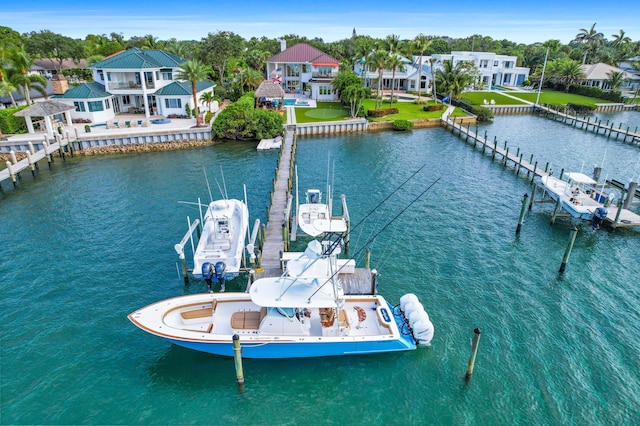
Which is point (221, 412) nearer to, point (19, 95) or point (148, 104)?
point (148, 104)

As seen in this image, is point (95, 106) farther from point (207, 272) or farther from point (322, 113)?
point (207, 272)

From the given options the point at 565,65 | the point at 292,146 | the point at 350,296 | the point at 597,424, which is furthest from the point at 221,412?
the point at 565,65

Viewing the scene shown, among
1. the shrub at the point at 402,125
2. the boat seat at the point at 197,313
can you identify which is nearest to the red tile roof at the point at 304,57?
the shrub at the point at 402,125

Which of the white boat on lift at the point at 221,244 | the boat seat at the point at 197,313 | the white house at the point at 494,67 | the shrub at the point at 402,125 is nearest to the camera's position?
the boat seat at the point at 197,313

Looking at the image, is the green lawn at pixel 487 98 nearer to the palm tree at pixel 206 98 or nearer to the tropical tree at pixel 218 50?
the tropical tree at pixel 218 50

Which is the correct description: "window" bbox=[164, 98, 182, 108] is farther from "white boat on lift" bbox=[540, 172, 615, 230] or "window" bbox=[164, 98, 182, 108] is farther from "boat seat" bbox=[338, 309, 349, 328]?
"boat seat" bbox=[338, 309, 349, 328]

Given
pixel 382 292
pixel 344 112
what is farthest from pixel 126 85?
pixel 382 292
